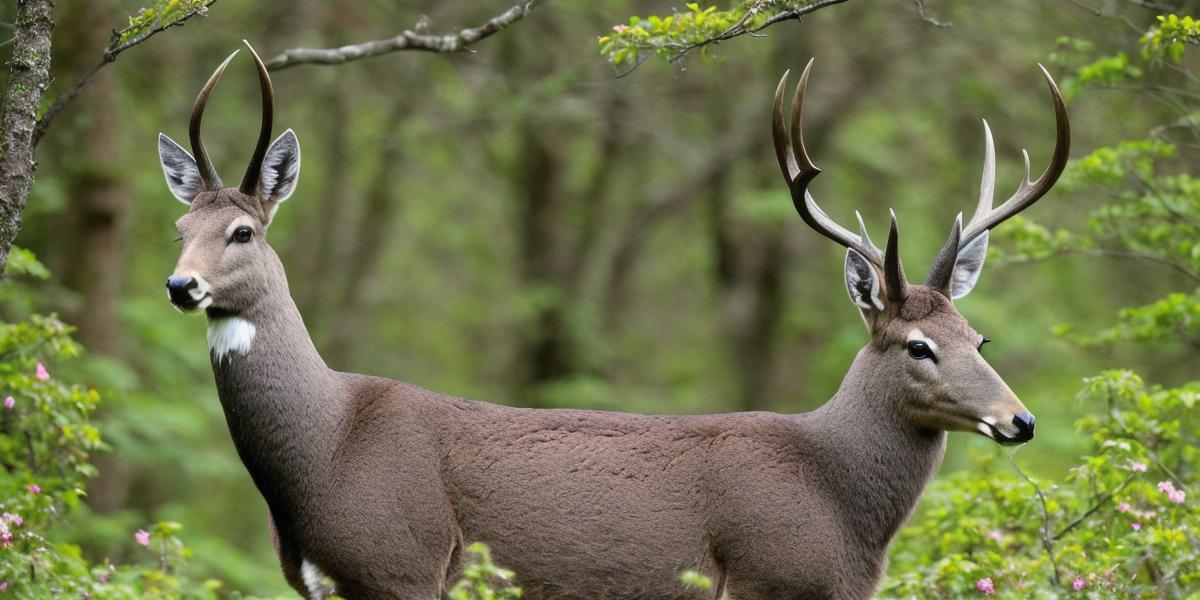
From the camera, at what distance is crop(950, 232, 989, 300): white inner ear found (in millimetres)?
7684

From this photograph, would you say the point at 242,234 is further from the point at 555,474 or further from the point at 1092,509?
the point at 1092,509

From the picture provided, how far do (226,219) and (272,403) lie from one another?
0.96 m

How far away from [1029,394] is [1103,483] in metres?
14.0

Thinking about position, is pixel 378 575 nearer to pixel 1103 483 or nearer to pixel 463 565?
pixel 463 565

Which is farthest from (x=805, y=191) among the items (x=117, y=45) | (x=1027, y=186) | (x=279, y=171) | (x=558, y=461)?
→ (x=117, y=45)

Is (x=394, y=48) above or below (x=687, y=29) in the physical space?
above

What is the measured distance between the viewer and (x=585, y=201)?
22.5m

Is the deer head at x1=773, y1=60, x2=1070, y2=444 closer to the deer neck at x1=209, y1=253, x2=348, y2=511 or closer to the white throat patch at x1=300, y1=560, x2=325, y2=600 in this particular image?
the deer neck at x1=209, y1=253, x2=348, y2=511

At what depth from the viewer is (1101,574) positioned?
24.0ft

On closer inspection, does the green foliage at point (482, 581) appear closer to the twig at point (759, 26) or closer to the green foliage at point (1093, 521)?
the green foliage at point (1093, 521)

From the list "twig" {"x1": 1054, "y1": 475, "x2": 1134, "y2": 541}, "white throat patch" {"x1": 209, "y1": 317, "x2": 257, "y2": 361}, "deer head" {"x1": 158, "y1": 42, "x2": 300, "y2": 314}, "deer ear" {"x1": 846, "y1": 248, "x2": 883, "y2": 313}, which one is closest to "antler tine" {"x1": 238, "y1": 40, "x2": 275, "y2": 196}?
"deer head" {"x1": 158, "y1": 42, "x2": 300, "y2": 314}

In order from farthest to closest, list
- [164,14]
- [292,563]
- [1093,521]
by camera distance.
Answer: [1093,521] < [164,14] < [292,563]

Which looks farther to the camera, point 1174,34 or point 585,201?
point 585,201

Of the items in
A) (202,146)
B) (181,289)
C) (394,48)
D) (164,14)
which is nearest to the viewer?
(181,289)
